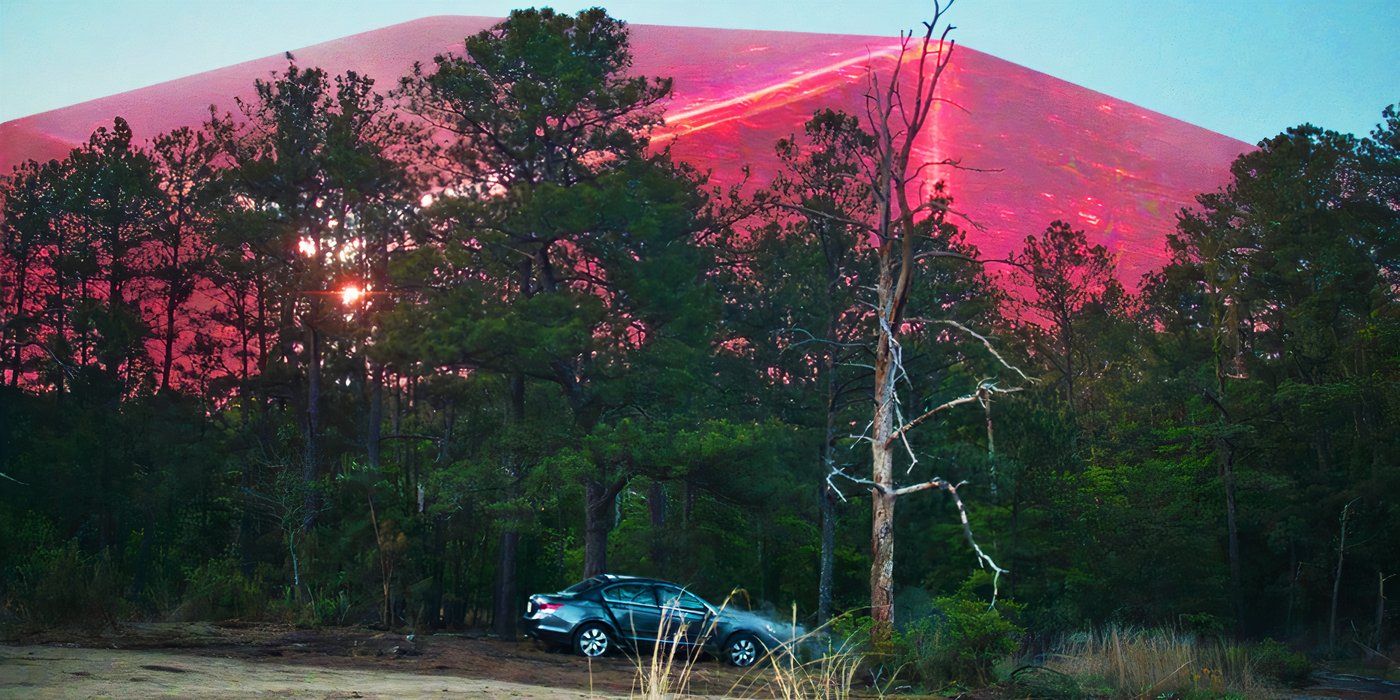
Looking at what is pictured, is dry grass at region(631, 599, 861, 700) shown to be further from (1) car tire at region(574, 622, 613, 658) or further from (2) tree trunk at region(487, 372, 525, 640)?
(2) tree trunk at region(487, 372, 525, 640)

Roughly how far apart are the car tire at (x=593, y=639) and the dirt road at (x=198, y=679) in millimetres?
4909

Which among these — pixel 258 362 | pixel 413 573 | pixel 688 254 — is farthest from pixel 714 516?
pixel 258 362

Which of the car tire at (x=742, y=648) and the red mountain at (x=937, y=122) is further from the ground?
the red mountain at (x=937, y=122)

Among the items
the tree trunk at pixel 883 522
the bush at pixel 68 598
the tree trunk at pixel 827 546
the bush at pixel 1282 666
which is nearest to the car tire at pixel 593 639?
the tree trunk at pixel 883 522

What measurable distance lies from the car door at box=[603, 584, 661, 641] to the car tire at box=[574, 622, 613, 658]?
0.26 m

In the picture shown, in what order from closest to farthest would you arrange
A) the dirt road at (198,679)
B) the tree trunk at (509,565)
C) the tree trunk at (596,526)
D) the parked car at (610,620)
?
the dirt road at (198,679) < the parked car at (610,620) < the tree trunk at (596,526) < the tree trunk at (509,565)

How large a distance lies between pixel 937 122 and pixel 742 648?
224ft

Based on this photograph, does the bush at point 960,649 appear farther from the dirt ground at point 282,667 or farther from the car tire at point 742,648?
the dirt ground at point 282,667

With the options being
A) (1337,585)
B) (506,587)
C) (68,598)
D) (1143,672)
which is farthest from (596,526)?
(1337,585)

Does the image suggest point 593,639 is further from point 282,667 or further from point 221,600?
point 221,600

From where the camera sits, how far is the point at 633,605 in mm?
19172

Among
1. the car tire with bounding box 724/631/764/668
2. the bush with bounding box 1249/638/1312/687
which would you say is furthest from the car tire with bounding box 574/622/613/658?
the bush with bounding box 1249/638/1312/687

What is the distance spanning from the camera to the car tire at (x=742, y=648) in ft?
63.4

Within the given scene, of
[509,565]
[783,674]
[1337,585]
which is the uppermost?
[783,674]
